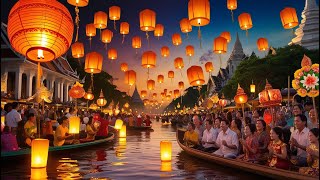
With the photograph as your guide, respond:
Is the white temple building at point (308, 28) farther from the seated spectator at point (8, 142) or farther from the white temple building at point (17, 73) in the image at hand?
the seated spectator at point (8, 142)

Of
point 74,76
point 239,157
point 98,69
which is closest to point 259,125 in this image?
point 239,157

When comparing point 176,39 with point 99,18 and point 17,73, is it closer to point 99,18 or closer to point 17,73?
point 99,18

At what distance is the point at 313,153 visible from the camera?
6.57 metres

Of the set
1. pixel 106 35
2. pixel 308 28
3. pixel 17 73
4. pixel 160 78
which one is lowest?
pixel 160 78

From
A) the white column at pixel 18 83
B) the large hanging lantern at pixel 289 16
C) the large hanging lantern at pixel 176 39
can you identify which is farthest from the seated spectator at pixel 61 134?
the white column at pixel 18 83

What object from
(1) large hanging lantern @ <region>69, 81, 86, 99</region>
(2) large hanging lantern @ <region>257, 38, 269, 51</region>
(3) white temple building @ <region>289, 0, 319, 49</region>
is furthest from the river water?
(3) white temple building @ <region>289, 0, 319, 49</region>

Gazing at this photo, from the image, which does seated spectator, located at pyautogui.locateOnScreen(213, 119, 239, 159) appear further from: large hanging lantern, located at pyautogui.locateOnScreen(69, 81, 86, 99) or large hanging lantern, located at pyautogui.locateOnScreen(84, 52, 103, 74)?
large hanging lantern, located at pyautogui.locateOnScreen(69, 81, 86, 99)

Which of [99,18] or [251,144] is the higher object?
[99,18]

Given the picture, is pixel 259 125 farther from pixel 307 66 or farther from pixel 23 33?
pixel 23 33

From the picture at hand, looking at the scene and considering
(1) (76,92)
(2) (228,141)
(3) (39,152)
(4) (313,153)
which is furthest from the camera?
(1) (76,92)

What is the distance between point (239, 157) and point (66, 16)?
597cm

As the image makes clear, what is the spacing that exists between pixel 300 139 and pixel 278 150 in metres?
0.67

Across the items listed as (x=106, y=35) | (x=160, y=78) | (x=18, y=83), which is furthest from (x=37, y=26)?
(x=18, y=83)

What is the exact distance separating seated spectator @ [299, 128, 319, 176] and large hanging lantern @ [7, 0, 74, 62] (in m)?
5.67
